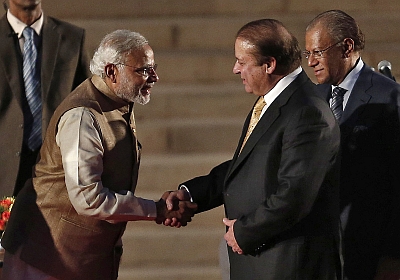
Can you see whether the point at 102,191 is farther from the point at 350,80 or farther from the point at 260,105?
the point at 350,80

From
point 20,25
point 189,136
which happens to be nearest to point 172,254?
point 189,136

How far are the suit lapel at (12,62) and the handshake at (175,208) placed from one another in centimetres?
164

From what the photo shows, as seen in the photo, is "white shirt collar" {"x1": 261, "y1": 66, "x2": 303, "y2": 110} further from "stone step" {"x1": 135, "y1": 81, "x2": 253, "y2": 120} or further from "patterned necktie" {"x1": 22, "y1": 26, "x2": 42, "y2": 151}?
"stone step" {"x1": 135, "y1": 81, "x2": 253, "y2": 120}

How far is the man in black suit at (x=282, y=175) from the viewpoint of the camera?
12.5 feet

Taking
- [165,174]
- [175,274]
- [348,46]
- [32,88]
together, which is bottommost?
[175,274]

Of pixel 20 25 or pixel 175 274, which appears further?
pixel 175 274

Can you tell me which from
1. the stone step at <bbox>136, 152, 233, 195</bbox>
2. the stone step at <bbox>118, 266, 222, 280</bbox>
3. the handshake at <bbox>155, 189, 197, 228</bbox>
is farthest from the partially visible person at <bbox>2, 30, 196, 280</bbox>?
the stone step at <bbox>136, 152, 233, 195</bbox>

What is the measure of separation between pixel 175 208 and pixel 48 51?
176 centimetres

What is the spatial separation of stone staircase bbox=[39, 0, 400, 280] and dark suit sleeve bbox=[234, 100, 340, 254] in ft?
9.27

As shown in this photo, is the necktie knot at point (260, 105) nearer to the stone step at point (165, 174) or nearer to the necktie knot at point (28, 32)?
the necktie knot at point (28, 32)

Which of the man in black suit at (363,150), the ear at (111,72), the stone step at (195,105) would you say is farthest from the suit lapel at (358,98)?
the stone step at (195,105)

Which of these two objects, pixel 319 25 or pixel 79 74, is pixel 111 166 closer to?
pixel 319 25

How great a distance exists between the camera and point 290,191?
3.78 meters

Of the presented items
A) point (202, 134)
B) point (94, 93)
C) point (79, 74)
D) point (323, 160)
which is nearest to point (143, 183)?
point (202, 134)
